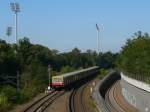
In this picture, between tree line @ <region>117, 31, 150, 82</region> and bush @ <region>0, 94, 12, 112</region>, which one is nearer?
bush @ <region>0, 94, 12, 112</region>

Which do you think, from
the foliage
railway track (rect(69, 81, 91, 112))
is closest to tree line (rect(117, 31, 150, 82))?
the foliage

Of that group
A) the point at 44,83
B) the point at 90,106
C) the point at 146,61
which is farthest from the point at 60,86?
the point at 90,106

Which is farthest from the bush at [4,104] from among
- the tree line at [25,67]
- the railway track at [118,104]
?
the railway track at [118,104]

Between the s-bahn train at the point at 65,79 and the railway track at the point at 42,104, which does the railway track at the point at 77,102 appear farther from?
the s-bahn train at the point at 65,79

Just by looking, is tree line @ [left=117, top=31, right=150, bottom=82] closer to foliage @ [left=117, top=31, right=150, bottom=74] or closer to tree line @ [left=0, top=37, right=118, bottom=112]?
foliage @ [left=117, top=31, right=150, bottom=74]

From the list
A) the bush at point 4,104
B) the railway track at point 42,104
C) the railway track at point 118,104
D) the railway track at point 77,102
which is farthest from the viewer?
the railway track at point 118,104

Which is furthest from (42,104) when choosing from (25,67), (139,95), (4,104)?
(25,67)

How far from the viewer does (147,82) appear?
50188 millimetres

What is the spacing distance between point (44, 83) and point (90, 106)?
25794 millimetres

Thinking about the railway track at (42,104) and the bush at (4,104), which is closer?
the bush at (4,104)

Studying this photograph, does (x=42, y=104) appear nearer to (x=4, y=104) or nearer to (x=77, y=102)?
(x=4, y=104)

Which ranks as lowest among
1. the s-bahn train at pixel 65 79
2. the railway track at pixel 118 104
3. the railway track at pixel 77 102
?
the railway track at pixel 118 104

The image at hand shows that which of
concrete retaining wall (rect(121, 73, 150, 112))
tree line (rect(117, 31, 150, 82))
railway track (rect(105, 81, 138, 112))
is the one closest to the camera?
concrete retaining wall (rect(121, 73, 150, 112))

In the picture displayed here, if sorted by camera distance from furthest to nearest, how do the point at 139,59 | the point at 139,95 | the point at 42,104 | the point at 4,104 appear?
the point at 139,59 < the point at 139,95 < the point at 42,104 < the point at 4,104
